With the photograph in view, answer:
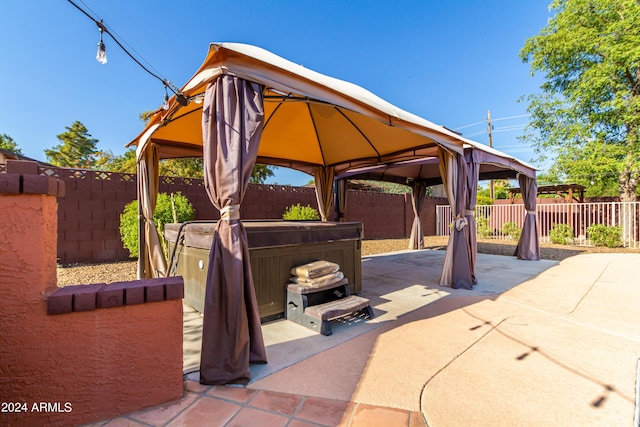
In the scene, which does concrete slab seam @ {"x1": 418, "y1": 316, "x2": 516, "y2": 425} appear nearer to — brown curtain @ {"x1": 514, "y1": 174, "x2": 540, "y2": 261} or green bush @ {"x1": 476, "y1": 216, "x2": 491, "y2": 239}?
brown curtain @ {"x1": 514, "y1": 174, "x2": 540, "y2": 261}

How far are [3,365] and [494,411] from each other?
2.58 m

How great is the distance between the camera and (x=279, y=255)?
3.16 meters

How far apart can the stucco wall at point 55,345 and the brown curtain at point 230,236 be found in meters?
0.35

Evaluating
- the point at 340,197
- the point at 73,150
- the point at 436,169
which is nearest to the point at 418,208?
the point at 436,169

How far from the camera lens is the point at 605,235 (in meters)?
9.37

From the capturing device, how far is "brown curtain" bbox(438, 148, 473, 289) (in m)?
4.43

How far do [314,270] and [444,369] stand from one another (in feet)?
4.96

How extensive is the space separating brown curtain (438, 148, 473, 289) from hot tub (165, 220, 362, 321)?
1.81 m

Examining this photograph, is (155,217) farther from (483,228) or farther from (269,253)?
(483,228)

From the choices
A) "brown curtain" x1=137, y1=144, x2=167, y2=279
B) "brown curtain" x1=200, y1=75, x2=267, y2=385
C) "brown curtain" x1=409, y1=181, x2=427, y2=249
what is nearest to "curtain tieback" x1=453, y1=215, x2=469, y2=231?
"brown curtain" x1=200, y1=75, x2=267, y2=385

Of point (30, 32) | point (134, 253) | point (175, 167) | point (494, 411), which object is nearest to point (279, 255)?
point (494, 411)

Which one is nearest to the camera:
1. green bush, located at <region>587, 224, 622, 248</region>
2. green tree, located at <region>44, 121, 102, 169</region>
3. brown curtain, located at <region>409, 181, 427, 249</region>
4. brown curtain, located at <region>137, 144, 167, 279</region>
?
brown curtain, located at <region>137, 144, 167, 279</region>

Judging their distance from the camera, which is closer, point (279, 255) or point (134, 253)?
point (279, 255)

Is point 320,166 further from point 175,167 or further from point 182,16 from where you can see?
point 175,167
